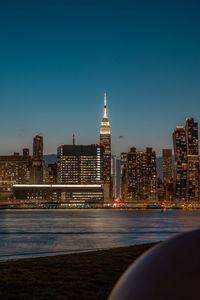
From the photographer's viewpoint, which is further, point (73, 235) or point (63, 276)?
point (73, 235)

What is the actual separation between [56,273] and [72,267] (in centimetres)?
124

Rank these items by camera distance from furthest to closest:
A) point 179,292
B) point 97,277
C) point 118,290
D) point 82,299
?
point 97,277
point 82,299
point 118,290
point 179,292

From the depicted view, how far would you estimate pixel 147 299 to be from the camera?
4152 mm

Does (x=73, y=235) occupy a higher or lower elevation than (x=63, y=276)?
lower

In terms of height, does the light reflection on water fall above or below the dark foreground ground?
below

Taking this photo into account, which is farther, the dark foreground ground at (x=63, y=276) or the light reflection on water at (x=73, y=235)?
the light reflection on water at (x=73, y=235)

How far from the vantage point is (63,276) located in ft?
38.7

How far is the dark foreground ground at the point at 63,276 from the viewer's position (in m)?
9.46

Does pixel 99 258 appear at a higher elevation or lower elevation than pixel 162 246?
lower

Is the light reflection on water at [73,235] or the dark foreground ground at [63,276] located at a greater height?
the dark foreground ground at [63,276]

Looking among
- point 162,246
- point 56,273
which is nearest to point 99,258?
point 56,273

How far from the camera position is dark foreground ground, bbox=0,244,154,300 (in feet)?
31.0

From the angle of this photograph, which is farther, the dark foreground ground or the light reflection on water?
the light reflection on water

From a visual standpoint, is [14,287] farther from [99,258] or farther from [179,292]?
[179,292]
